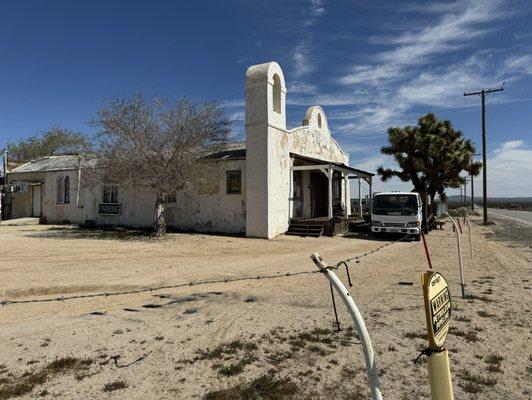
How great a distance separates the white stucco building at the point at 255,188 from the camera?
19.5m

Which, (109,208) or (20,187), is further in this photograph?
(20,187)

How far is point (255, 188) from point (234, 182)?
1909mm

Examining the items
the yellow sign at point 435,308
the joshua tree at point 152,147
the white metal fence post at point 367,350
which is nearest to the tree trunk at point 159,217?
the joshua tree at point 152,147

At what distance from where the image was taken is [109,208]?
85.1 feet

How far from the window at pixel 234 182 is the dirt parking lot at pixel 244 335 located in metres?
9.76

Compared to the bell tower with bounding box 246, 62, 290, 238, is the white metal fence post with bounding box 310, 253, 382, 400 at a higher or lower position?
lower

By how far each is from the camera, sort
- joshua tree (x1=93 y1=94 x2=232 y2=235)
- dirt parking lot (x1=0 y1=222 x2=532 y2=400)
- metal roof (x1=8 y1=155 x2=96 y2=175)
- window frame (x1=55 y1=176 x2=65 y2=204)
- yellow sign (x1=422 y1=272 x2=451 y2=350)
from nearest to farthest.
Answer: yellow sign (x1=422 y1=272 x2=451 y2=350)
dirt parking lot (x1=0 y1=222 x2=532 y2=400)
joshua tree (x1=93 y1=94 x2=232 y2=235)
window frame (x1=55 y1=176 x2=65 y2=204)
metal roof (x1=8 y1=155 x2=96 y2=175)

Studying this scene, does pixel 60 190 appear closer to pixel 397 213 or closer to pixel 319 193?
pixel 319 193

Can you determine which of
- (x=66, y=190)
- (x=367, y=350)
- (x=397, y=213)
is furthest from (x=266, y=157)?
(x=66, y=190)

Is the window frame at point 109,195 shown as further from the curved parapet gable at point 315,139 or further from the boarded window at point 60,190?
the curved parapet gable at point 315,139

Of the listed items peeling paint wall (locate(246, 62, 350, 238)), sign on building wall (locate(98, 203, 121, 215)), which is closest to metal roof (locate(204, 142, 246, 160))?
peeling paint wall (locate(246, 62, 350, 238))

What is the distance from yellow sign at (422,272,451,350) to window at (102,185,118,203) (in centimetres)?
2576

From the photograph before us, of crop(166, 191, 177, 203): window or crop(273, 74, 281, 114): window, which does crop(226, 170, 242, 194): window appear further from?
crop(273, 74, 281, 114): window

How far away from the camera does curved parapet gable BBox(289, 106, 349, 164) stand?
900 inches
